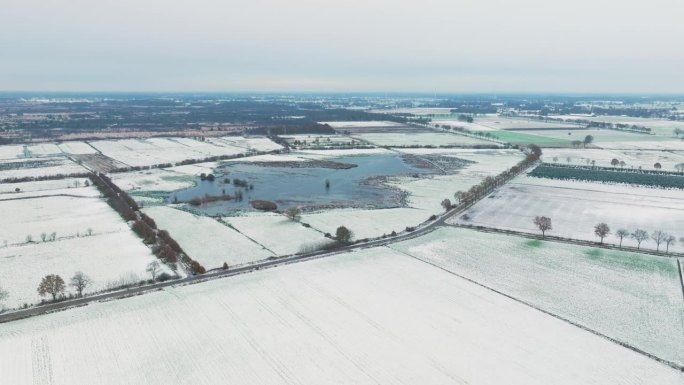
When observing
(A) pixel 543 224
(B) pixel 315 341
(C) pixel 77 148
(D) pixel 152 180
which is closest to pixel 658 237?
(A) pixel 543 224

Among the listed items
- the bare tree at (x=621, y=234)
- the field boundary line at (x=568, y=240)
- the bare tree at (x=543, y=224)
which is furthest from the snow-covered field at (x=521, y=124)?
the bare tree at (x=543, y=224)

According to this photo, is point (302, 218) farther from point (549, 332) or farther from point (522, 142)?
point (522, 142)

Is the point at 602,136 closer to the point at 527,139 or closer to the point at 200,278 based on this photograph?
the point at 527,139

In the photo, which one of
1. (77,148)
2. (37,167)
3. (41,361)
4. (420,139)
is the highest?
(420,139)

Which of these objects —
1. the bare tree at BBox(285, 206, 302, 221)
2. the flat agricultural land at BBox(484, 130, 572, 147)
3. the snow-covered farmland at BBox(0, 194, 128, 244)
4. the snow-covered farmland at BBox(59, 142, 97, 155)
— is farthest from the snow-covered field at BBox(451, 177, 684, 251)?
the snow-covered farmland at BBox(59, 142, 97, 155)

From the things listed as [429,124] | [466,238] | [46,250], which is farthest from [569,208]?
[429,124]

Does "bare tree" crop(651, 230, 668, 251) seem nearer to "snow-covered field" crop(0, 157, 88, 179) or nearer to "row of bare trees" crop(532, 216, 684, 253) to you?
"row of bare trees" crop(532, 216, 684, 253)
